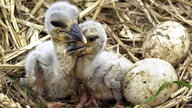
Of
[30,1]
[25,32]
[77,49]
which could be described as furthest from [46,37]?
[77,49]

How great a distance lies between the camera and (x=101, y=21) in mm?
4672

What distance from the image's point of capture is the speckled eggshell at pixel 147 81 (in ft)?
12.4

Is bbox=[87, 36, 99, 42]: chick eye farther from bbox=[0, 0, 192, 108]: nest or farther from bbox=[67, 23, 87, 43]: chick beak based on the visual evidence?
bbox=[0, 0, 192, 108]: nest

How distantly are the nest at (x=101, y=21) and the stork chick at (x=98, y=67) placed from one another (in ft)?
0.69

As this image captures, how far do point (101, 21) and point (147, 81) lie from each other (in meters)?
1.03

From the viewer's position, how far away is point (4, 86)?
393 centimetres


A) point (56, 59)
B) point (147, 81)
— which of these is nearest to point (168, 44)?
point (147, 81)

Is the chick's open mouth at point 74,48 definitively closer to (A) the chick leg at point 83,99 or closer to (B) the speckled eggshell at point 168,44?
(A) the chick leg at point 83,99

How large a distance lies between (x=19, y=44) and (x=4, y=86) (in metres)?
0.54

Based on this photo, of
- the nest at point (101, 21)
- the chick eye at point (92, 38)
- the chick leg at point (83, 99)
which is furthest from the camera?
the nest at point (101, 21)

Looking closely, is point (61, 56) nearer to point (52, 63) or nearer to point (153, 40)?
point (52, 63)

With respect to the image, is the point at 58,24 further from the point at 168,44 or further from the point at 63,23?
the point at 168,44

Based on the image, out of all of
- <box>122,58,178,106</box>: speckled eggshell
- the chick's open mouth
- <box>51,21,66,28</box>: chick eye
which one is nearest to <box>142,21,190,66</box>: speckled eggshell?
<box>122,58,178,106</box>: speckled eggshell

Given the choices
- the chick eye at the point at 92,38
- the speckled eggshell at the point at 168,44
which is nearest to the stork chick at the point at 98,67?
the chick eye at the point at 92,38
